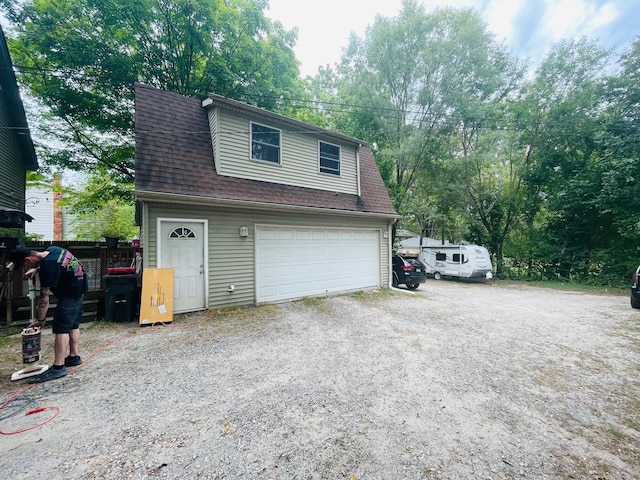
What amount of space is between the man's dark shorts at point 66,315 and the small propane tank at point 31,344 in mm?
280

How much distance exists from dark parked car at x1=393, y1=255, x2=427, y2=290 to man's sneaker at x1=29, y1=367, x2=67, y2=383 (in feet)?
32.0

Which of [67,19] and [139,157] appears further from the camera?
[67,19]

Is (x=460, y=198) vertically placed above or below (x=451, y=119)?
below

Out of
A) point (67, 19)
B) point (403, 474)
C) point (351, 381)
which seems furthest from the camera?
point (67, 19)

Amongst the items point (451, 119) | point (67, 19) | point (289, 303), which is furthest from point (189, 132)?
point (451, 119)

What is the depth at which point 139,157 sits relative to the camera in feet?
18.2

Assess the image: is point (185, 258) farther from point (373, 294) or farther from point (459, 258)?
point (459, 258)

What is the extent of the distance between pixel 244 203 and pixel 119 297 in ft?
10.4

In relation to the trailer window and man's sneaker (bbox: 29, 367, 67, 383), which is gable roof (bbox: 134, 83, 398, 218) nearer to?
man's sneaker (bbox: 29, 367, 67, 383)

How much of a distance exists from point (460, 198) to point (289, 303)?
41.1ft

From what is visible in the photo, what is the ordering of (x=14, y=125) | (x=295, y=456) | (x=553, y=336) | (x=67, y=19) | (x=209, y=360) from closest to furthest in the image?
(x=295, y=456) < (x=209, y=360) < (x=553, y=336) < (x=14, y=125) < (x=67, y=19)

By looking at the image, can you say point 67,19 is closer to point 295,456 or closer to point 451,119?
point 295,456

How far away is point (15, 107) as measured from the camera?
8.27 m

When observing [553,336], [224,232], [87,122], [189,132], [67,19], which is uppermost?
[67,19]
